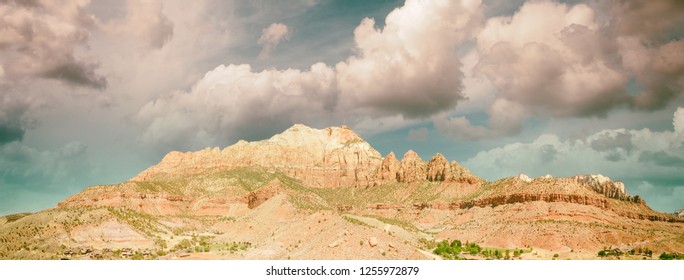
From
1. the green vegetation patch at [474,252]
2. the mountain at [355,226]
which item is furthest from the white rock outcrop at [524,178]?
the green vegetation patch at [474,252]

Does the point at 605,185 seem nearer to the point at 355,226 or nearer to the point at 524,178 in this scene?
the point at 524,178

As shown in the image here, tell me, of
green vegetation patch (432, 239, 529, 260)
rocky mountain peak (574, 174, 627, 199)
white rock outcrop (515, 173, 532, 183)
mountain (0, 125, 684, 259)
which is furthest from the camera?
rocky mountain peak (574, 174, 627, 199)

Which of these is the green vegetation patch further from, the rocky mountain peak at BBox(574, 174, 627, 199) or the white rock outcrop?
the rocky mountain peak at BBox(574, 174, 627, 199)

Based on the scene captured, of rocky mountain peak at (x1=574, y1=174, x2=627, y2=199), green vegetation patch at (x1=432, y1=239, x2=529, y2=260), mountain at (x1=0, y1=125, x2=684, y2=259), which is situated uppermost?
rocky mountain peak at (x1=574, y1=174, x2=627, y2=199)

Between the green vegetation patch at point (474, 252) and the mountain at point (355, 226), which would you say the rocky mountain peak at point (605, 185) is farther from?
the green vegetation patch at point (474, 252)

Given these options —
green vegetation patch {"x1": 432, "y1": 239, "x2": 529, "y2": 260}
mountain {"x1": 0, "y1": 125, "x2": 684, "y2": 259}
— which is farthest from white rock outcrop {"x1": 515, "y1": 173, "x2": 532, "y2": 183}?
green vegetation patch {"x1": 432, "y1": 239, "x2": 529, "y2": 260}

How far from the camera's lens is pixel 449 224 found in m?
154

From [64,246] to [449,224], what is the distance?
340ft

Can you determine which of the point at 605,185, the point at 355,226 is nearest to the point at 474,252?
the point at 355,226

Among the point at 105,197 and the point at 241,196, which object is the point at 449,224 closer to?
the point at 241,196
